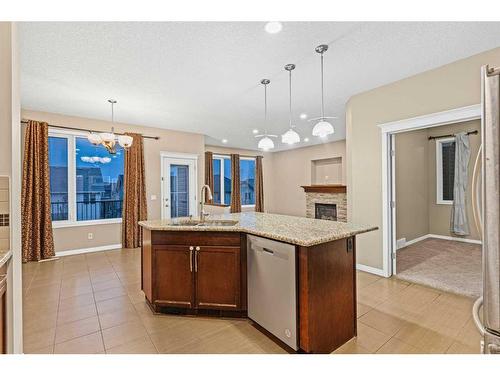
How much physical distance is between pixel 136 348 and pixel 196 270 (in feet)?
2.41

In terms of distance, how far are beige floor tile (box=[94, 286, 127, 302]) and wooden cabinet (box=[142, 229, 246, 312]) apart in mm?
741

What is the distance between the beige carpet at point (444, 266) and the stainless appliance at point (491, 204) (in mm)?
2350

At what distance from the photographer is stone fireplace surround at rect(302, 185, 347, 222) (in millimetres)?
6234

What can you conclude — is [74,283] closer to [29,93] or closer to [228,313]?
[228,313]

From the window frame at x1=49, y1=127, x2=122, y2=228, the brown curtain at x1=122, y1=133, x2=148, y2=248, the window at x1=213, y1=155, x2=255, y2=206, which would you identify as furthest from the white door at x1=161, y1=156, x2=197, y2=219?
the window at x1=213, y1=155, x2=255, y2=206

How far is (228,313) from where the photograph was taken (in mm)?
2395

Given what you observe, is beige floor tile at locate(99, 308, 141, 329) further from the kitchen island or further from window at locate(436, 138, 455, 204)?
window at locate(436, 138, 455, 204)

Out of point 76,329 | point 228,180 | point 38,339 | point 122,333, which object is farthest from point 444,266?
point 228,180

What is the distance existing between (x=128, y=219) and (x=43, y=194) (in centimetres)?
146

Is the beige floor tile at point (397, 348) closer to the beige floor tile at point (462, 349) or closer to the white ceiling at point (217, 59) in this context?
the beige floor tile at point (462, 349)

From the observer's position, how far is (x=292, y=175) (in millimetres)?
8688

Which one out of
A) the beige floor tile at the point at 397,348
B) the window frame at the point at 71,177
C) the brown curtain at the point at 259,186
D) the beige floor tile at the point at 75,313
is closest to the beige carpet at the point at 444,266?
the beige floor tile at the point at 397,348
